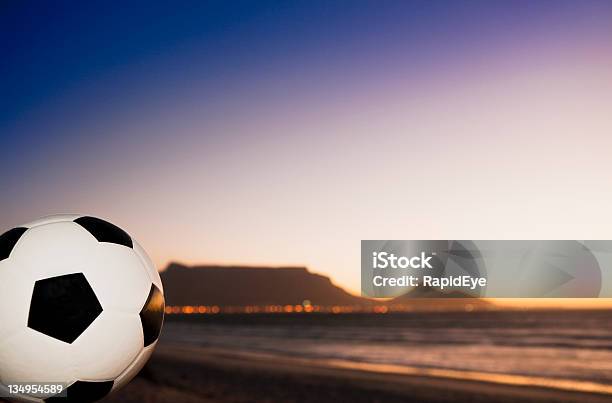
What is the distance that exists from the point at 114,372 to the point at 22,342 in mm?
509

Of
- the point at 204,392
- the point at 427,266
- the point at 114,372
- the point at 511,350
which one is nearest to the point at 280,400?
the point at 204,392

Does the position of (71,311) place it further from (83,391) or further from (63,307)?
(83,391)

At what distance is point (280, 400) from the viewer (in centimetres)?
1002

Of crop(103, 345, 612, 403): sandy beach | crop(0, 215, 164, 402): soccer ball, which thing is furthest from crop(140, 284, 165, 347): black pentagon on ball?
crop(103, 345, 612, 403): sandy beach

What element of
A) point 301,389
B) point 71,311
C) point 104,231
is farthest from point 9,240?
point 301,389

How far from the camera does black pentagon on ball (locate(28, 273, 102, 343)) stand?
125 inches

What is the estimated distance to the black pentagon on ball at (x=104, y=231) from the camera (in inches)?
141

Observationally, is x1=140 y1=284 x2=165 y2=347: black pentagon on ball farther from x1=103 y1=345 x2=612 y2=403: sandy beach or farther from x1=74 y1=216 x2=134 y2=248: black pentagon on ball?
x1=103 y1=345 x2=612 y2=403: sandy beach

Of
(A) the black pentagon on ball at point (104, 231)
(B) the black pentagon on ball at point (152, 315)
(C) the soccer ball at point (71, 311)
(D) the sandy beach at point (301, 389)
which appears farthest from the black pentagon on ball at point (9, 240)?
(D) the sandy beach at point (301, 389)

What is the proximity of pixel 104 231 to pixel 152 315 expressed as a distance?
0.60 meters

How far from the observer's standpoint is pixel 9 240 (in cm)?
355

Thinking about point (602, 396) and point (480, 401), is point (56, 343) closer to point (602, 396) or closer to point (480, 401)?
point (480, 401)

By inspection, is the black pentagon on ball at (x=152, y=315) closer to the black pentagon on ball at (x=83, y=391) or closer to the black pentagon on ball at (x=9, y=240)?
the black pentagon on ball at (x=83, y=391)

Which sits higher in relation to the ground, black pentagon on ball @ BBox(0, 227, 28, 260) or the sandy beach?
black pentagon on ball @ BBox(0, 227, 28, 260)
